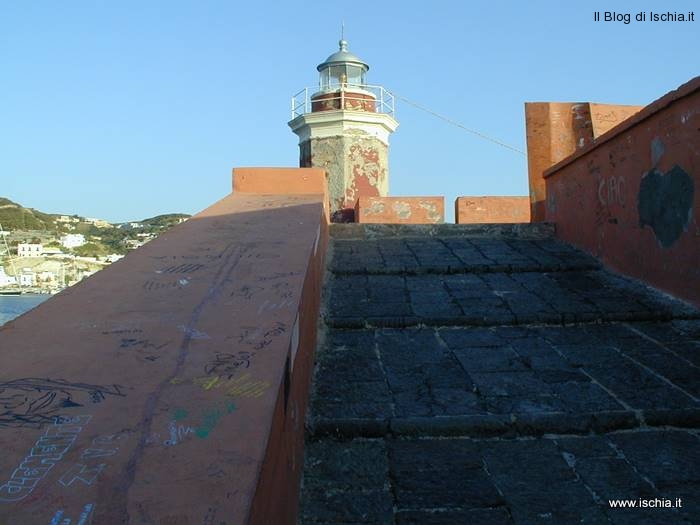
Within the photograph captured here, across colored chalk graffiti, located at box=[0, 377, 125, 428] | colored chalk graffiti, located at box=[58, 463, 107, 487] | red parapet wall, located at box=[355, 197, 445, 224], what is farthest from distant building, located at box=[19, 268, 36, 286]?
colored chalk graffiti, located at box=[58, 463, 107, 487]

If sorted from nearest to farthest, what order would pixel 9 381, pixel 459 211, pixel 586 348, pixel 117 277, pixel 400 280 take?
pixel 9 381
pixel 117 277
pixel 586 348
pixel 400 280
pixel 459 211

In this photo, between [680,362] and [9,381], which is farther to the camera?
[680,362]

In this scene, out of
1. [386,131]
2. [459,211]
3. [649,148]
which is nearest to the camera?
[649,148]

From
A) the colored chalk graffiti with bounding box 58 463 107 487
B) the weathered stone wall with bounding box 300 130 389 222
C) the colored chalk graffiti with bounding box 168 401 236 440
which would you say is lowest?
the colored chalk graffiti with bounding box 58 463 107 487

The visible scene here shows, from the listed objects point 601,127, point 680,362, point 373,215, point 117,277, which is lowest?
point 680,362

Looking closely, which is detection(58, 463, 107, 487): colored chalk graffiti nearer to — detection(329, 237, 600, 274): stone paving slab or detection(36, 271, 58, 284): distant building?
detection(329, 237, 600, 274): stone paving slab

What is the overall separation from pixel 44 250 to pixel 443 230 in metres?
41.5

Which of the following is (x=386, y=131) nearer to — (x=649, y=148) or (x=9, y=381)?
(x=649, y=148)

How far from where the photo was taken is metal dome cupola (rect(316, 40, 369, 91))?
18.4m

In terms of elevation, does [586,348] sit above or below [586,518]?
above

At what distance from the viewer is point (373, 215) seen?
10539 mm

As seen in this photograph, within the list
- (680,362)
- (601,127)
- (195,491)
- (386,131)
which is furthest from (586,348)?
(386,131)

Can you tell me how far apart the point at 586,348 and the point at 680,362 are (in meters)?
0.47

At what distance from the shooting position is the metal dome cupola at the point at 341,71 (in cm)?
1838
